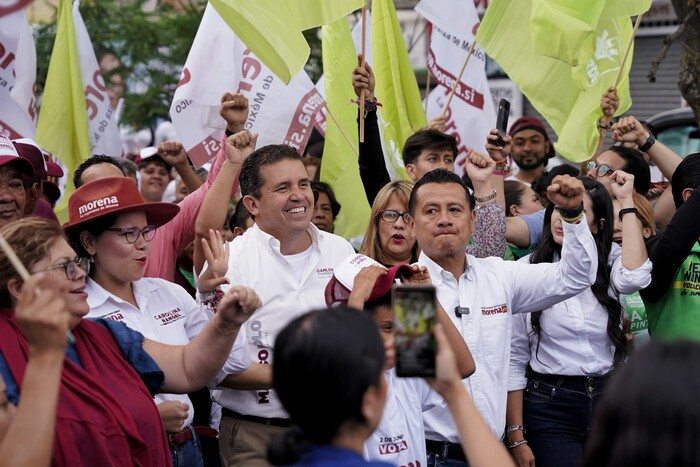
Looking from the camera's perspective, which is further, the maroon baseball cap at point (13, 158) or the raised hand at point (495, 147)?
the raised hand at point (495, 147)

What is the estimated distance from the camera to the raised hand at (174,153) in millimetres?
7133

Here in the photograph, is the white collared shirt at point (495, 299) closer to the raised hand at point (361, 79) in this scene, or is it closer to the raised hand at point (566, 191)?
the raised hand at point (566, 191)

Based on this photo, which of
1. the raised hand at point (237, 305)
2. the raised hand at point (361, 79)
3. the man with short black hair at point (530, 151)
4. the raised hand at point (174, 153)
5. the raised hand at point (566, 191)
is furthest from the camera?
the man with short black hair at point (530, 151)

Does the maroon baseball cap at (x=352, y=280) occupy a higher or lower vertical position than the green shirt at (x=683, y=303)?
higher

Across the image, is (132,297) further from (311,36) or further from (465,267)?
(311,36)

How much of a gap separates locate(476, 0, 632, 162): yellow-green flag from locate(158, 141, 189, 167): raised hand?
2.14 meters

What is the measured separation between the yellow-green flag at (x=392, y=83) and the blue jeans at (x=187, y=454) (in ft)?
10.7

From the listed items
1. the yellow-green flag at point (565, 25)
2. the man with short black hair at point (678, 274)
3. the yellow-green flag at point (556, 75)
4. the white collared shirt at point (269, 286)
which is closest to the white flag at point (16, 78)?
the white collared shirt at point (269, 286)

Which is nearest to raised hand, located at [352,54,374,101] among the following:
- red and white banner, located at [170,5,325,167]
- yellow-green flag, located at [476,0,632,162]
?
yellow-green flag, located at [476,0,632,162]

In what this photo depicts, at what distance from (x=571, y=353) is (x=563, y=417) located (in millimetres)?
330

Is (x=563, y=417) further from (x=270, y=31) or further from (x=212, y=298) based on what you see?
(x=270, y=31)

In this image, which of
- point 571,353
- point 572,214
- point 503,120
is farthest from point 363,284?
point 503,120

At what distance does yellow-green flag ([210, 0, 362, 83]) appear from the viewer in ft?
19.3

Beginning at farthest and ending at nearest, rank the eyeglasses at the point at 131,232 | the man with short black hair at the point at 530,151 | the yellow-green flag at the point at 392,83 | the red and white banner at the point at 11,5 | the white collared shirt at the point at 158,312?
the man with short black hair at the point at 530,151
the yellow-green flag at the point at 392,83
the eyeglasses at the point at 131,232
the white collared shirt at the point at 158,312
the red and white banner at the point at 11,5
